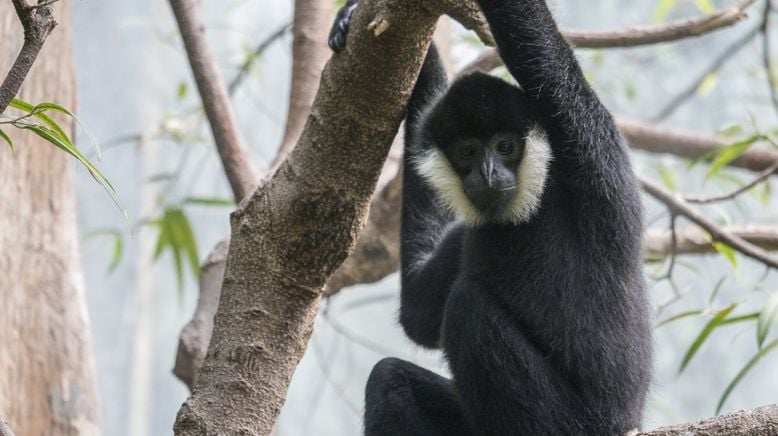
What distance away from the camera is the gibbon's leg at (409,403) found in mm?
3367

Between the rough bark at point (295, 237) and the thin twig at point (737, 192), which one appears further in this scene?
the thin twig at point (737, 192)

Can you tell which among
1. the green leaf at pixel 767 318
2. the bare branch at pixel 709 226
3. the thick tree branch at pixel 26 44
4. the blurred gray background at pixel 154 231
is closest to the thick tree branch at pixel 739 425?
the green leaf at pixel 767 318

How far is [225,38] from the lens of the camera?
1148 centimetres

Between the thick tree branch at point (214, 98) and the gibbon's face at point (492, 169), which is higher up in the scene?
the thick tree branch at point (214, 98)

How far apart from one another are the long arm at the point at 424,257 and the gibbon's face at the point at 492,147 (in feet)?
1.28

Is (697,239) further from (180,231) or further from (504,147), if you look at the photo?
(180,231)

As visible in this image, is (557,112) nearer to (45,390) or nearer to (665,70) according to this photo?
(45,390)

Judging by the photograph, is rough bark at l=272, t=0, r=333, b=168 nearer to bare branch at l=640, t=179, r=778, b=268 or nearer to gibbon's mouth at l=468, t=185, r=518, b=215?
gibbon's mouth at l=468, t=185, r=518, b=215

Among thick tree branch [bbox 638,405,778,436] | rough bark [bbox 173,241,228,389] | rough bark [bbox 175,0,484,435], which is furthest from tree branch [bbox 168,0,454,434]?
thick tree branch [bbox 638,405,778,436]

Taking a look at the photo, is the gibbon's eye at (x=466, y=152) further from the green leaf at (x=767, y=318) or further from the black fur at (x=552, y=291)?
the green leaf at (x=767, y=318)

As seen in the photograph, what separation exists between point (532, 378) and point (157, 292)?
9.12 metres

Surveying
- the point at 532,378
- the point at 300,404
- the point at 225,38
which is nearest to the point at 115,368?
the point at 300,404

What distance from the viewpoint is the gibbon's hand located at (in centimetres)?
276

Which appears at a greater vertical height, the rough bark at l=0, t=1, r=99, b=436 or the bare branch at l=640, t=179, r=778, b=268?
the rough bark at l=0, t=1, r=99, b=436
